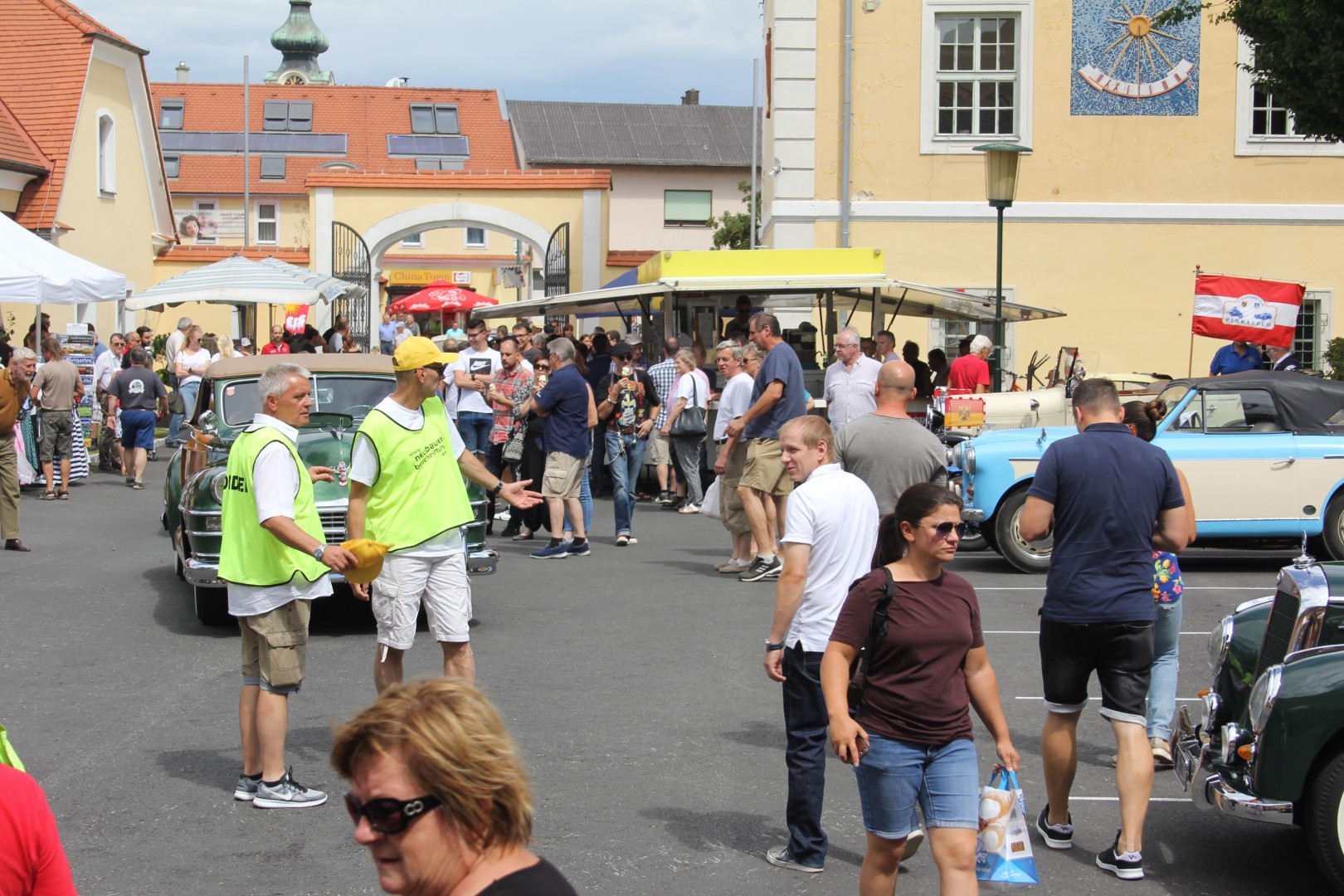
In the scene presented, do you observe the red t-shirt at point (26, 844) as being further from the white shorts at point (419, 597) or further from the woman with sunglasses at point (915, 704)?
the white shorts at point (419, 597)

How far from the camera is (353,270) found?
3047 cm

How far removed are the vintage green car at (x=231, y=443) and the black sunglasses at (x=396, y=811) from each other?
7.60 meters

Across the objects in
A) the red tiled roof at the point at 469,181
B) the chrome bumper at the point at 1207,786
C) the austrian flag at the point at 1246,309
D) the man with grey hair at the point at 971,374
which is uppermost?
the red tiled roof at the point at 469,181

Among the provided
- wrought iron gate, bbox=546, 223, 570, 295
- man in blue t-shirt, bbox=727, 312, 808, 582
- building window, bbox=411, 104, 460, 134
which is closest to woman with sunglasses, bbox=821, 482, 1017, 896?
man in blue t-shirt, bbox=727, 312, 808, 582

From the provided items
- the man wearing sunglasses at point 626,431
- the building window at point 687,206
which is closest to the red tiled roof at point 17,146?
the man wearing sunglasses at point 626,431

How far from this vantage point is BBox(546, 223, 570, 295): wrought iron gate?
29734mm

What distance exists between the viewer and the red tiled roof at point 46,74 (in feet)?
93.6

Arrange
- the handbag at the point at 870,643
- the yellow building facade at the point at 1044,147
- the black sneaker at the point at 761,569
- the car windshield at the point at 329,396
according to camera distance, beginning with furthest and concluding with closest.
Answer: the yellow building facade at the point at 1044,147
the black sneaker at the point at 761,569
the car windshield at the point at 329,396
the handbag at the point at 870,643

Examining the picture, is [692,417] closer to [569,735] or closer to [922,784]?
[569,735]

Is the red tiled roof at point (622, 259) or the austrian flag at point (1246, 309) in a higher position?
the red tiled roof at point (622, 259)

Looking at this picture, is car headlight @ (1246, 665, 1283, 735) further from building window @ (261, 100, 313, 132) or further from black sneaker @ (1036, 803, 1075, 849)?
building window @ (261, 100, 313, 132)

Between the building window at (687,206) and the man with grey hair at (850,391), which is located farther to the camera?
the building window at (687,206)

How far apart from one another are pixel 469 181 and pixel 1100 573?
2837 cm

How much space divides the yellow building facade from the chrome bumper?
55.4ft
